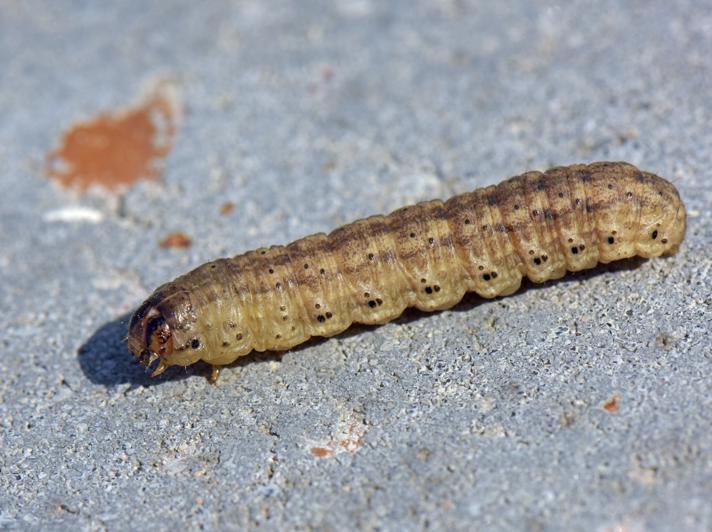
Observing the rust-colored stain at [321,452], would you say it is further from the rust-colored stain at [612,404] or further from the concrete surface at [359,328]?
the rust-colored stain at [612,404]

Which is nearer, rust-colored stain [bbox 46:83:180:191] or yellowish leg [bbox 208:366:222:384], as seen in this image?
yellowish leg [bbox 208:366:222:384]

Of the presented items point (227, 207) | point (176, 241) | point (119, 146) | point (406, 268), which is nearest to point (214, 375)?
point (406, 268)

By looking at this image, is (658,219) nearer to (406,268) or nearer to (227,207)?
(406,268)

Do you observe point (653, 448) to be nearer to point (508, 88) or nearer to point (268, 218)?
point (268, 218)

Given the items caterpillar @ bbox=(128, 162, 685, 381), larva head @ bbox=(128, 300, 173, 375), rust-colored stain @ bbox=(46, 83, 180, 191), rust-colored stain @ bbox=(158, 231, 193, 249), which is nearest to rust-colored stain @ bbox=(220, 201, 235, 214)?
rust-colored stain @ bbox=(158, 231, 193, 249)

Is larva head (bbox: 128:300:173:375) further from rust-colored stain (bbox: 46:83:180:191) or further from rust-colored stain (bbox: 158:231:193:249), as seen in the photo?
rust-colored stain (bbox: 46:83:180:191)

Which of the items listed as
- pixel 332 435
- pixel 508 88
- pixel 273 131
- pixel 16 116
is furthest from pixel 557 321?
pixel 16 116
